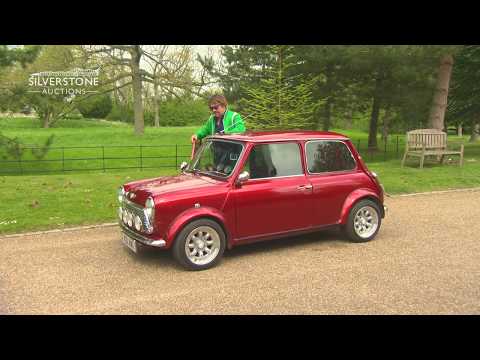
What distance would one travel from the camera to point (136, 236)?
5.71m

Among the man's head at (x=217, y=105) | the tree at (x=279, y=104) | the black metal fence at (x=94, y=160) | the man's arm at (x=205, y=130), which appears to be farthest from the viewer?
the black metal fence at (x=94, y=160)

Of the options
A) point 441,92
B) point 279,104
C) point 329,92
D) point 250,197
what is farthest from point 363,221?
point 329,92

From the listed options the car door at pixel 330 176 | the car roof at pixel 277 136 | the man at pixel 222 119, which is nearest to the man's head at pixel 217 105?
the man at pixel 222 119

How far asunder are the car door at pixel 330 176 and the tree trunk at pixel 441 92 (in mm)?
12701

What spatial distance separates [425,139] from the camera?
15.2 metres

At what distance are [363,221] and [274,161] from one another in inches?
67.9

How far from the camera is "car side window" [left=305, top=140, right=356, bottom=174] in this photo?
6.51 m

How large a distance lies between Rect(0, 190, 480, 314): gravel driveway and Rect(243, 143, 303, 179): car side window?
42.8 inches

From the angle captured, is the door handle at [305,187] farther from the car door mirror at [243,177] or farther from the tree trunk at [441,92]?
the tree trunk at [441,92]

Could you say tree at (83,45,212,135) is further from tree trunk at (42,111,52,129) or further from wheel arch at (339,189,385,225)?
wheel arch at (339,189,385,225)

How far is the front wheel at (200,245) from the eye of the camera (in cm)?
546

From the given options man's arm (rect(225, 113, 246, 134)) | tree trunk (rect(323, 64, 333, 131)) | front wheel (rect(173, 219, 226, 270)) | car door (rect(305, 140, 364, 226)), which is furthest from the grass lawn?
tree trunk (rect(323, 64, 333, 131))

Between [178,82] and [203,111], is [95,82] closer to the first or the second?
[178,82]

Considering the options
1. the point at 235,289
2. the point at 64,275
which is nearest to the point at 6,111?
the point at 64,275
